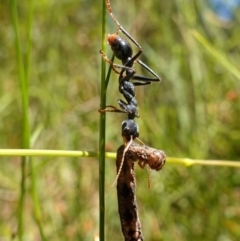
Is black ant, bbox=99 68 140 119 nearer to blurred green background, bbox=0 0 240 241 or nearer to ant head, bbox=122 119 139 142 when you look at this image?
ant head, bbox=122 119 139 142

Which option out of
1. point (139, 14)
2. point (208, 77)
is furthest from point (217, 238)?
point (139, 14)

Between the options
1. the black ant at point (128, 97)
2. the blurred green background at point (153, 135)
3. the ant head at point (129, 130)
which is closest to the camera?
the ant head at point (129, 130)

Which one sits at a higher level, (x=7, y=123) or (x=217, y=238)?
(x=7, y=123)

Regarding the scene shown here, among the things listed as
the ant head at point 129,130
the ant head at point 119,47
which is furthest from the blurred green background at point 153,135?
the ant head at point 129,130

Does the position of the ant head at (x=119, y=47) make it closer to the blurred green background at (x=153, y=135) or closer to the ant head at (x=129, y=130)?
the ant head at (x=129, y=130)

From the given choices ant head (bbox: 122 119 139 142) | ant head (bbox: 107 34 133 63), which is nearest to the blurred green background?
ant head (bbox: 107 34 133 63)

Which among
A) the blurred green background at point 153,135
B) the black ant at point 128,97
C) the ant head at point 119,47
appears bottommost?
the blurred green background at point 153,135

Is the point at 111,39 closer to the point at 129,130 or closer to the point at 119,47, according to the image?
the point at 119,47

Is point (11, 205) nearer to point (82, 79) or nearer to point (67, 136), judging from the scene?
point (67, 136)
